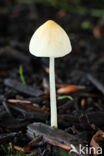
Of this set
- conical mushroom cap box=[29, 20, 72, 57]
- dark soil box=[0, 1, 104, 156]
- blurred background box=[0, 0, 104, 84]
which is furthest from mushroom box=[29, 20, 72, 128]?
blurred background box=[0, 0, 104, 84]

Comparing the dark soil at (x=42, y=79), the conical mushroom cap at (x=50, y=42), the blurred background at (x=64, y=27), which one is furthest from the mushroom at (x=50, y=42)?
the blurred background at (x=64, y=27)

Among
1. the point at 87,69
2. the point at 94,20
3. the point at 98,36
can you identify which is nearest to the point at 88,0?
the point at 94,20

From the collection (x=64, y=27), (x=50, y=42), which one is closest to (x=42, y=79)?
(x=50, y=42)

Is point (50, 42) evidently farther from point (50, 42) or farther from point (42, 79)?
point (42, 79)

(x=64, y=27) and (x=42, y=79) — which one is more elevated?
(x=64, y=27)

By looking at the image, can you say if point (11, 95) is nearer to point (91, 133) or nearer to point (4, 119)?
point (4, 119)

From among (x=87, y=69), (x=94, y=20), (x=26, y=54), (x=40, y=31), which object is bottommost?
(x=40, y=31)

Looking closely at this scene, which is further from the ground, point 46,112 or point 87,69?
point 87,69

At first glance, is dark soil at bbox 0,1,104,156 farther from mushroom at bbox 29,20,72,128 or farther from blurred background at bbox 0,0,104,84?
mushroom at bbox 29,20,72,128

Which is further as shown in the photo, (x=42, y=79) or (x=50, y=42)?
(x=42, y=79)
